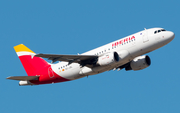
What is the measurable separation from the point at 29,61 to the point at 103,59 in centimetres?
1458

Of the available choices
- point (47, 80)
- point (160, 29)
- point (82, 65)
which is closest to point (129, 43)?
point (160, 29)

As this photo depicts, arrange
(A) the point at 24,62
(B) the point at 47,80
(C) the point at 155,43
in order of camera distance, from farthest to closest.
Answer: (A) the point at 24,62 → (B) the point at 47,80 → (C) the point at 155,43

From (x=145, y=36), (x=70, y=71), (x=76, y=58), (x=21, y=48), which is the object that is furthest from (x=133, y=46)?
(x=21, y=48)

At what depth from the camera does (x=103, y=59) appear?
130 ft

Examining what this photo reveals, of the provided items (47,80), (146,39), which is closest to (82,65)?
(47,80)

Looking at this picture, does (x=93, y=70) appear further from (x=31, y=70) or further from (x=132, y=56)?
(x=31, y=70)

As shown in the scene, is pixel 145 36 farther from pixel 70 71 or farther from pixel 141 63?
pixel 70 71

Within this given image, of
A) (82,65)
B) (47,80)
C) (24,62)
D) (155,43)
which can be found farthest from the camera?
(24,62)

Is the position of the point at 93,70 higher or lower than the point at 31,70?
lower

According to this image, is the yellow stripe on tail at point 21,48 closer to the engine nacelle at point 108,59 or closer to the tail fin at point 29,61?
the tail fin at point 29,61

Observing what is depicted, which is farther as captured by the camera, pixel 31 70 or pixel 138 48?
pixel 31 70

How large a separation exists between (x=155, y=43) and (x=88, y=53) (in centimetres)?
963

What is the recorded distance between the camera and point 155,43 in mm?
39031

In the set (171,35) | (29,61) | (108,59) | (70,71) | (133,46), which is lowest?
(108,59)
